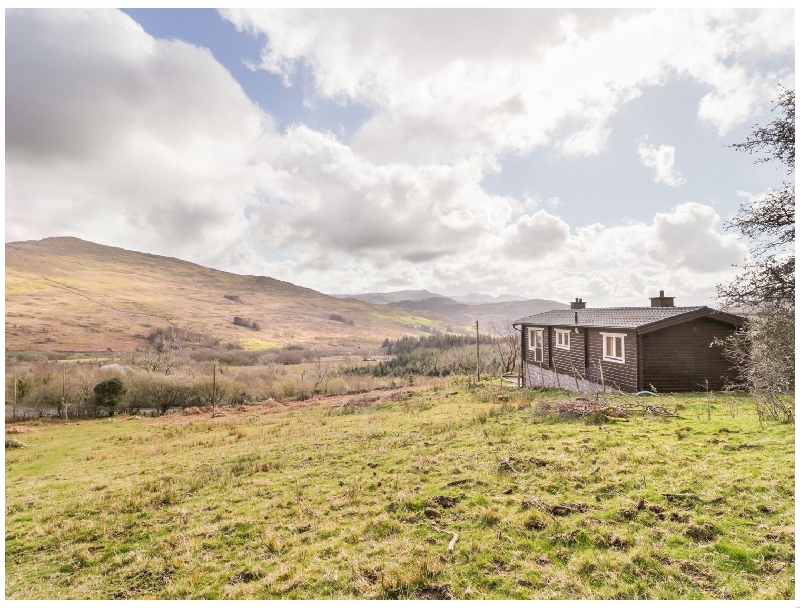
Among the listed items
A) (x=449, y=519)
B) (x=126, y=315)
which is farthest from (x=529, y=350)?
(x=126, y=315)

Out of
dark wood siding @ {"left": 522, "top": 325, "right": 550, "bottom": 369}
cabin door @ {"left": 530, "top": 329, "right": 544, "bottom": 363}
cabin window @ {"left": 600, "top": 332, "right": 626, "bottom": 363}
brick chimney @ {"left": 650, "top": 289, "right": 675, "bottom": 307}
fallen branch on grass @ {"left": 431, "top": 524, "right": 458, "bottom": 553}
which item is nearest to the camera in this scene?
fallen branch on grass @ {"left": 431, "top": 524, "right": 458, "bottom": 553}

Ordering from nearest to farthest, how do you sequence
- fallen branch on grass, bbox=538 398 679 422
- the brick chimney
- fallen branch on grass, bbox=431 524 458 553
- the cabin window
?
1. fallen branch on grass, bbox=431 524 458 553
2. fallen branch on grass, bbox=538 398 679 422
3. the cabin window
4. the brick chimney

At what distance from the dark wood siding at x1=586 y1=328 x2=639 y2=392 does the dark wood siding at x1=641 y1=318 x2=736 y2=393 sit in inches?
18.2

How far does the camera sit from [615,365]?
20.0 m

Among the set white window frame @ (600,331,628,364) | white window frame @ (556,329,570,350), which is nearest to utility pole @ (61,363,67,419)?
white window frame @ (556,329,570,350)

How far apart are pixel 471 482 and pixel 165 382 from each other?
3883 cm

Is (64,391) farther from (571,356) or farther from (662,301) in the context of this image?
(662,301)

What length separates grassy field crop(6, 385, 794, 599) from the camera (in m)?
4.89

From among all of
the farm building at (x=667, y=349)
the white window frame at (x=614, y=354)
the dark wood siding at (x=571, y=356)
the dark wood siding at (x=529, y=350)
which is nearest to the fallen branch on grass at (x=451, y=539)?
the farm building at (x=667, y=349)

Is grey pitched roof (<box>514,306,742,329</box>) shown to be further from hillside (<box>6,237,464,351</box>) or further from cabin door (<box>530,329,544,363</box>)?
hillside (<box>6,237,464,351</box>)

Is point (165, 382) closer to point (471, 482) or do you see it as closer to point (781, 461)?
point (471, 482)

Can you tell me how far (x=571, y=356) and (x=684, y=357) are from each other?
724 cm

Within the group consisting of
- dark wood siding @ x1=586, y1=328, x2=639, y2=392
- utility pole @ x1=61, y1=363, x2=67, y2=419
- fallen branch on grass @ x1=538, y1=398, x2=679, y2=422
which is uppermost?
dark wood siding @ x1=586, y1=328, x2=639, y2=392

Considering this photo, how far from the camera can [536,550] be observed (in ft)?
17.8
